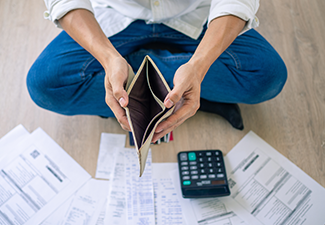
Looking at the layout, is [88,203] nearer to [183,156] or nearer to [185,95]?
[183,156]

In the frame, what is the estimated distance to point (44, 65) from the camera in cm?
79

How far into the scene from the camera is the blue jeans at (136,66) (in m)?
0.78

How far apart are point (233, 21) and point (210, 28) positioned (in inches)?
2.6

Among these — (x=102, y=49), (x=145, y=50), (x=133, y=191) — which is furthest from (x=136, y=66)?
(x=133, y=191)

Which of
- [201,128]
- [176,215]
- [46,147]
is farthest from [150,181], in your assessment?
[46,147]

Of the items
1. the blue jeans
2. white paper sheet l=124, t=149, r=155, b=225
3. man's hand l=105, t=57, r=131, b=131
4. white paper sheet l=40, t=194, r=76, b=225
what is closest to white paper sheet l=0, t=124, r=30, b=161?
the blue jeans

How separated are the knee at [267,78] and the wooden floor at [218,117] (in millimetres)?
163

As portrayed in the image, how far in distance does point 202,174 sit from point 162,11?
566 mm

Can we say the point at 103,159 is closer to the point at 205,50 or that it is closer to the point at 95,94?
the point at 95,94

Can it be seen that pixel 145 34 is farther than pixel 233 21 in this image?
Yes

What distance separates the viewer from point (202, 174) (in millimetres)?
843

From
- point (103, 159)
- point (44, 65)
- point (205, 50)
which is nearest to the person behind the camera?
point (205, 50)

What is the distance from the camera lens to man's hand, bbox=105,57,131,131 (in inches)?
21.3

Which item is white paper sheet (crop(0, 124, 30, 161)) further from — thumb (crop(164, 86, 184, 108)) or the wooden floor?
thumb (crop(164, 86, 184, 108))
